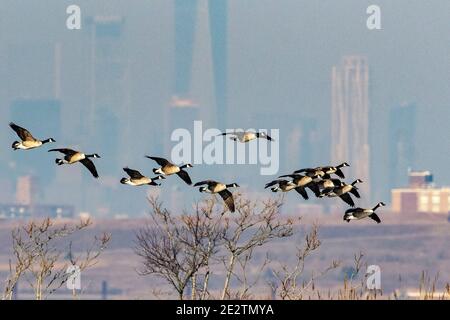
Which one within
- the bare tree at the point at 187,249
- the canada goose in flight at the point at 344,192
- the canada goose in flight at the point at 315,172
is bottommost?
the bare tree at the point at 187,249

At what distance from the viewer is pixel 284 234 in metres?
47.8

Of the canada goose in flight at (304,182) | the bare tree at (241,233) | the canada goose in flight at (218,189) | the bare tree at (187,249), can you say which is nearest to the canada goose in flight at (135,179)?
the canada goose in flight at (218,189)

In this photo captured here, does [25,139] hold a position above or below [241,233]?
above

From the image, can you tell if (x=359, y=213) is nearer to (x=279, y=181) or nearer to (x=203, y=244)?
(x=279, y=181)

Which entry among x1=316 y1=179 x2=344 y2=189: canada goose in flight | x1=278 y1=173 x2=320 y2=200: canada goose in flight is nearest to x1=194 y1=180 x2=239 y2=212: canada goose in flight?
x1=278 y1=173 x2=320 y2=200: canada goose in flight

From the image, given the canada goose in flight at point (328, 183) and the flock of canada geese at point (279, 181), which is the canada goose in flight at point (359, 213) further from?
the canada goose in flight at point (328, 183)

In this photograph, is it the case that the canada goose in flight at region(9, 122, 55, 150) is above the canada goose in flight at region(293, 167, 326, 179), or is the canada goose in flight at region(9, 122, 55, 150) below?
above

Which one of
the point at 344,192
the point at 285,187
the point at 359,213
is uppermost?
the point at 285,187

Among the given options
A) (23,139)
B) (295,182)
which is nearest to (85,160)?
(23,139)

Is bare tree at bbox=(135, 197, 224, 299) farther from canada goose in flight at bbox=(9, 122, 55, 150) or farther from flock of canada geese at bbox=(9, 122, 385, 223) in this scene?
canada goose in flight at bbox=(9, 122, 55, 150)

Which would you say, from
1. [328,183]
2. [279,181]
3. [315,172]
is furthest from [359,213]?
[279,181]
